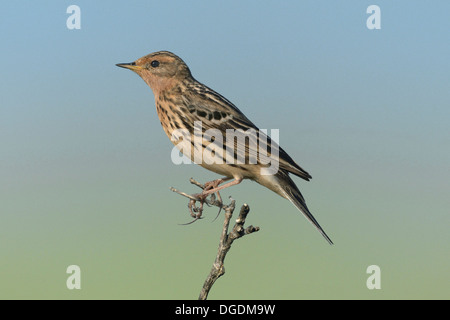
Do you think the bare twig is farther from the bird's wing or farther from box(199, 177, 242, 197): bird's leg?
the bird's wing

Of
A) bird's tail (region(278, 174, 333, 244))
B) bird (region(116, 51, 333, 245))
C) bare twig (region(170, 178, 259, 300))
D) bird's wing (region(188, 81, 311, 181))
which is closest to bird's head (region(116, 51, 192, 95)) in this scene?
→ bird (region(116, 51, 333, 245))

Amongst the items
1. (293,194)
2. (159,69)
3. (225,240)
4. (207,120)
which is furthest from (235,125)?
(225,240)

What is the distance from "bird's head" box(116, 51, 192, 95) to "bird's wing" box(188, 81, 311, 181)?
49 centimetres

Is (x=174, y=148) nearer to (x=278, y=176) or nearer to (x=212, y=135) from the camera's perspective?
(x=212, y=135)

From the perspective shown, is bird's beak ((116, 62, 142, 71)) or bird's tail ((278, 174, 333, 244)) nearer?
bird's tail ((278, 174, 333, 244))

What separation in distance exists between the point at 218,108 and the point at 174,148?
923 millimetres

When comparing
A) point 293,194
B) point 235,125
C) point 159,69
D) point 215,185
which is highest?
point 159,69

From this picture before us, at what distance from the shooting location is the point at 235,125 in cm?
789

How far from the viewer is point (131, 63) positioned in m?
8.55

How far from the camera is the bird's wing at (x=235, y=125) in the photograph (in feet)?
24.8

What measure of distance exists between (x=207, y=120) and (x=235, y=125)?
1.40 feet

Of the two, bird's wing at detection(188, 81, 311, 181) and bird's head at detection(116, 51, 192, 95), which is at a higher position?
bird's head at detection(116, 51, 192, 95)

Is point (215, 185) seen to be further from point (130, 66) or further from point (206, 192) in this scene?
point (130, 66)

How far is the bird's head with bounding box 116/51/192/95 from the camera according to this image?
8438 millimetres
